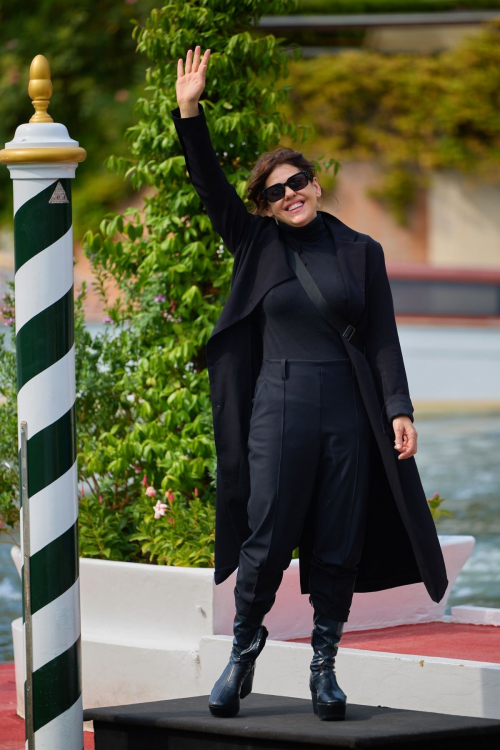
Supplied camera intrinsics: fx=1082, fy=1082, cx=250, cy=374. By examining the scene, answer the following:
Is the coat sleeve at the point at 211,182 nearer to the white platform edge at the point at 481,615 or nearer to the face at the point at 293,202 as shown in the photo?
the face at the point at 293,202

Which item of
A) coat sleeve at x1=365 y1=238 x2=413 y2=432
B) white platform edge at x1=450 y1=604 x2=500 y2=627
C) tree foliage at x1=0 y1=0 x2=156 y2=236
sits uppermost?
tree foliage at x1=0 y1=0 x2=156 y2=236

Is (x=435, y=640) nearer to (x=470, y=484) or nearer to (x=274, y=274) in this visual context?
(x=274, y=274)

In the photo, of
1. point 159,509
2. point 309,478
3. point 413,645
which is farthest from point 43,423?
point 413,645

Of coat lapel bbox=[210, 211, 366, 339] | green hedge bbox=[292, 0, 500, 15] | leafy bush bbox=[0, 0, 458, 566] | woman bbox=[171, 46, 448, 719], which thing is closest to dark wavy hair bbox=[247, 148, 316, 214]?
woman bbox=[171, 46, 448, 719]

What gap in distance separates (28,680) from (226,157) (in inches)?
94.4

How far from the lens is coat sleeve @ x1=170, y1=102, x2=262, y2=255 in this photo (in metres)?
2.94

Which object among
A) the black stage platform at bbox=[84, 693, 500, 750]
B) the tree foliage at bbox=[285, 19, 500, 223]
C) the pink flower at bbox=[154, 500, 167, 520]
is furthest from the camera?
the tree foliage at bbox=[285, 19, 500, 223]

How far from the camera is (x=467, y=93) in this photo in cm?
1764

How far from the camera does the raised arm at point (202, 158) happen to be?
2928 mm

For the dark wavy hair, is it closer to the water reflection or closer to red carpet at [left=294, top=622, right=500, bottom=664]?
red carpet at [left=294, top=622, right=500, bottom=664]

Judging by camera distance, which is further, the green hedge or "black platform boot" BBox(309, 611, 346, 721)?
the green hedge

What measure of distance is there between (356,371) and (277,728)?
38.5 inches

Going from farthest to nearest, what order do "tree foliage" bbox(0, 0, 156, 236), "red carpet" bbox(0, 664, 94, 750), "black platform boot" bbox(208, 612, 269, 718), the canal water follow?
"tree foliage" bbox(0, 0, 156, 236)
the canal water
"red carpet" bbox(0, 664, 94, 750)
"black platform boot" bbox(208, 612, 269, 718)

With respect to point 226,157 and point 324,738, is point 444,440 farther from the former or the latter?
point 324,738
